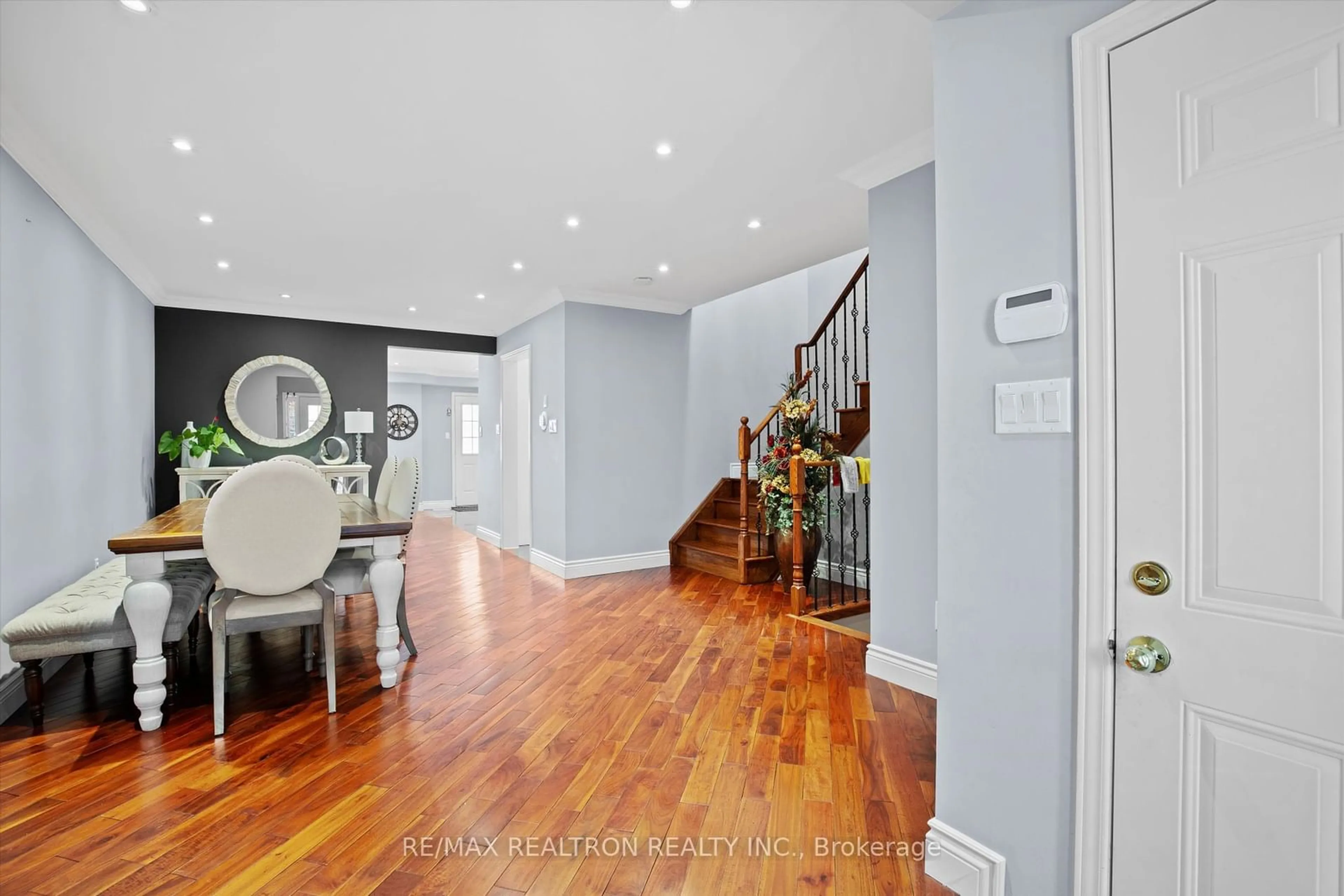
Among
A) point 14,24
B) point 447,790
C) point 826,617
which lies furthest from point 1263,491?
point 14,24

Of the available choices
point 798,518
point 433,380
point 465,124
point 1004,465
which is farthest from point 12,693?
point 433,380

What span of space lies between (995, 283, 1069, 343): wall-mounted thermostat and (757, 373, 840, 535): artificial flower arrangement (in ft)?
10.9

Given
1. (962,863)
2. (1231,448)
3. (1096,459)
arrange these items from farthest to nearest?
1. (962,863)
2. (1096,459)
3. (1231,448)

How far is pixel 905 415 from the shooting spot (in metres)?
2.96

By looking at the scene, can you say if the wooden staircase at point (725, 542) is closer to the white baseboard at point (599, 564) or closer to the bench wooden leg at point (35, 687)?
the white baseboard at point (599, 564)

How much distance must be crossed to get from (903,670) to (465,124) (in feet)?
10.5

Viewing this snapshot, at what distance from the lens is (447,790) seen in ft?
Answer: 6.95

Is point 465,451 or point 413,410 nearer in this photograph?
point 413,410

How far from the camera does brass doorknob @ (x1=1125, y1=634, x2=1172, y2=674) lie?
1.21 metres

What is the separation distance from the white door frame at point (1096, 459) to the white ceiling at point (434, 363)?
6.71 metres

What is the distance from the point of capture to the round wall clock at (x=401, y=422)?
11117mm

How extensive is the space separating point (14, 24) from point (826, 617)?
15.1 ft

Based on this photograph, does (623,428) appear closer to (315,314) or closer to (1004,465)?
(315,314)

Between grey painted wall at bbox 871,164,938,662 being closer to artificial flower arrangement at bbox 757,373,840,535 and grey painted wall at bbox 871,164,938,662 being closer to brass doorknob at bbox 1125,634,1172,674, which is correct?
brass doorknob at bbox 1125,634,1172,674
